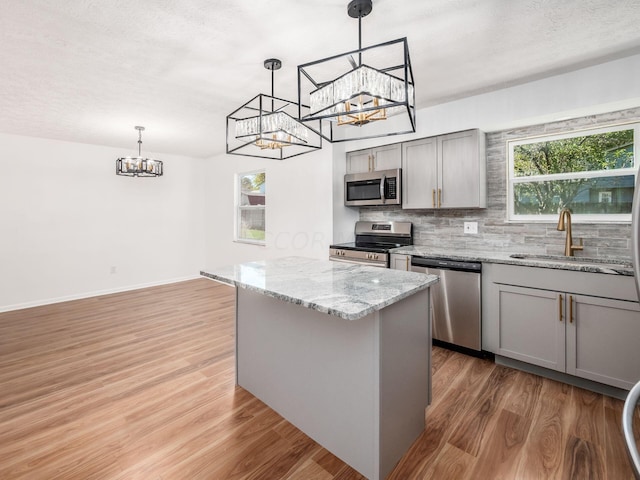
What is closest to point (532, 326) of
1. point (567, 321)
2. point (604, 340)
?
point (567, 321)

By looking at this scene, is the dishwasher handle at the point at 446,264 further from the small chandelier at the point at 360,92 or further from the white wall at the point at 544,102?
the small chandelier at the point at 360,92

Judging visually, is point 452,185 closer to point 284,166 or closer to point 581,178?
point 581,178

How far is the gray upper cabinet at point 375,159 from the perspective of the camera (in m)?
3.63

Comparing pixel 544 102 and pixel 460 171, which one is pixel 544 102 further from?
pixel 460 171

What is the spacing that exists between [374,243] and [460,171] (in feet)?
4.33

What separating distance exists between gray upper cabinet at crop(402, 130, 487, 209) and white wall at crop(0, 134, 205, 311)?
451 cm

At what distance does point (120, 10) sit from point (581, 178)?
3.69 metres

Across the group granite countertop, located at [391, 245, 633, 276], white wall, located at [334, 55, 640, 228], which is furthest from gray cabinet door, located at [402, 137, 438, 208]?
granite countertop, located at [391, 245, 633, 276]

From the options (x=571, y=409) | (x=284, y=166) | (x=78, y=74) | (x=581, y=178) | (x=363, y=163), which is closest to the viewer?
(x=571, y=409)

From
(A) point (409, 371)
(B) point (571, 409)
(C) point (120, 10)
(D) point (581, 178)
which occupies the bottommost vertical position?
(B) point (571, 409)

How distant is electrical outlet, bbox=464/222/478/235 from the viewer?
11.0 ft

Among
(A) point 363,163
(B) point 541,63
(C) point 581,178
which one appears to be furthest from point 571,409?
(A) point 363,163

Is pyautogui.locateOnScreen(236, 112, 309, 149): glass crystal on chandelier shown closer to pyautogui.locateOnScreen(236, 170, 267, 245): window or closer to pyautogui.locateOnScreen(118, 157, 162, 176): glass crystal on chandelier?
pyautogui.locateOnScreen(118, 157, 162, 176): glass crystal on chandelier

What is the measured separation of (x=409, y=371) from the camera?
1.71m
